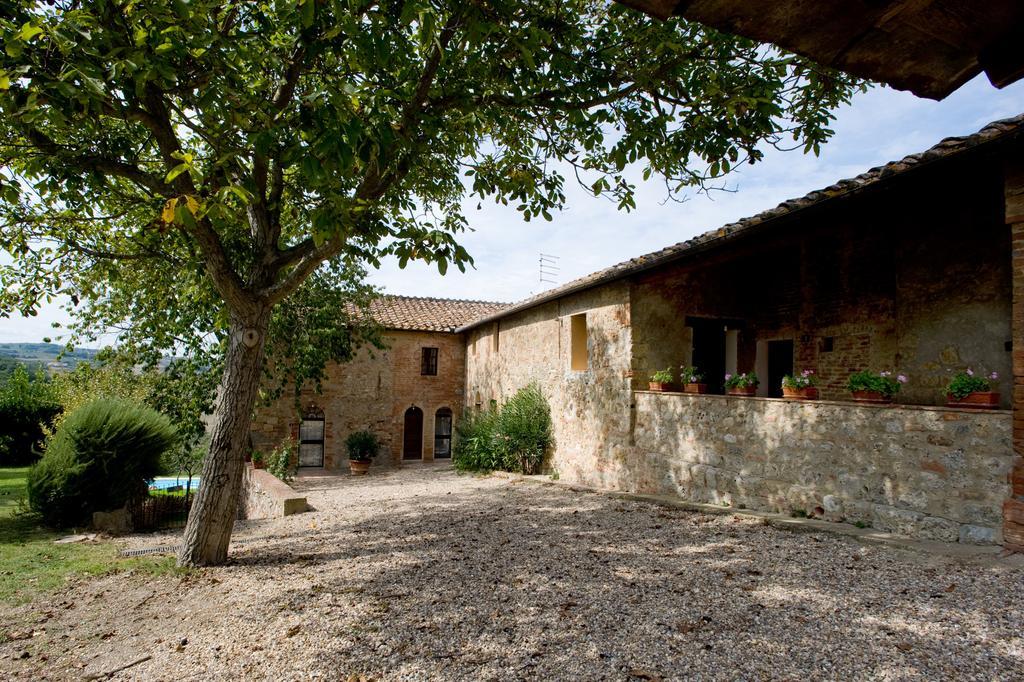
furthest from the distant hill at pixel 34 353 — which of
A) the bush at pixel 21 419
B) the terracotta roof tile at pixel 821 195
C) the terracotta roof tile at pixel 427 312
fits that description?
the terracotta roof tile at pixel 821 195

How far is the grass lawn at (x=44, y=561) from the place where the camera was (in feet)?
16.7

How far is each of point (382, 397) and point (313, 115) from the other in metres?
14.3

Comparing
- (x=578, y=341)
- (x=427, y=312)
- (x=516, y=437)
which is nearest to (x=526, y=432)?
(x=516, y=437)

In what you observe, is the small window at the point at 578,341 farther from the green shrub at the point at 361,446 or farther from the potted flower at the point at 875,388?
the green shrub at the point at 361,446

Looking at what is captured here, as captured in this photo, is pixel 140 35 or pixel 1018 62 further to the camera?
pixel 140 35

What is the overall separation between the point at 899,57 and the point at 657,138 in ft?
14.0

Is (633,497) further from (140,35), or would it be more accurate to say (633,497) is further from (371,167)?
(140,35)

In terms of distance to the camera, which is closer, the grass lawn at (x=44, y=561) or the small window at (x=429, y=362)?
the grass lawn at (x=44, y=561)

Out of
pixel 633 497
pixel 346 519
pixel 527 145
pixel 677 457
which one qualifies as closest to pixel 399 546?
pixel 346 519

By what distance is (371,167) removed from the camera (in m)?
4.99

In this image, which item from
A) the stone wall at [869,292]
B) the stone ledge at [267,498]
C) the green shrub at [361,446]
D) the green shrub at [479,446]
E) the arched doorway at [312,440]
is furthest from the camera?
the arched doorway at [312,440]

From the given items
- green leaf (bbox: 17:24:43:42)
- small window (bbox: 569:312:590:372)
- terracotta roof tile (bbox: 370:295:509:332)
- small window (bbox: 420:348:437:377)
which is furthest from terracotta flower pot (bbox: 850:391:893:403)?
small window (bbox: 420:348:437:377)

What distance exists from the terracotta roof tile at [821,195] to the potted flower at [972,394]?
188 centimetres

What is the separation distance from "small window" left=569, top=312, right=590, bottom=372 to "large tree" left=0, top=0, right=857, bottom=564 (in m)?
4.47
